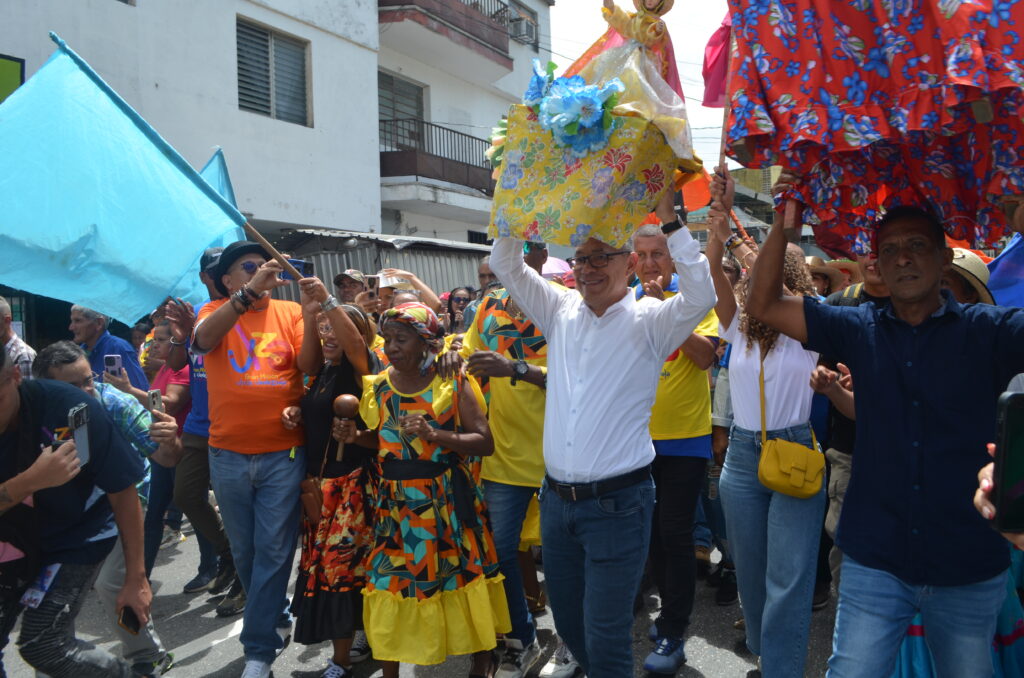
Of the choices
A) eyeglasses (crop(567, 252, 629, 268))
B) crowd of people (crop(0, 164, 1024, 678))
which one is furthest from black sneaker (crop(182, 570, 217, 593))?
eyeglasses (crop(567, 252, 629, 268))

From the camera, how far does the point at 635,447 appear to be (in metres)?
3.37

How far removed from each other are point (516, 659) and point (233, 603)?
222 centimetres

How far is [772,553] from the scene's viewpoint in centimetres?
365

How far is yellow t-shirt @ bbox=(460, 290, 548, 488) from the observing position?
4.44 m

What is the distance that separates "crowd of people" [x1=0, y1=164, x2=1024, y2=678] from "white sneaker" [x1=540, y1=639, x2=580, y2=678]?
16 millimetres

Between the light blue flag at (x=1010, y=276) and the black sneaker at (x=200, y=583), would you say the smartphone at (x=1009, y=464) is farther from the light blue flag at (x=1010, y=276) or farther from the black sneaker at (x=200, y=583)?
the black sneaker at (x=200, y=583)

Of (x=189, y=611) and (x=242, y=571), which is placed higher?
(x=242, y=571)

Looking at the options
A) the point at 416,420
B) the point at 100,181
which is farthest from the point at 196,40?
the point at 416,420

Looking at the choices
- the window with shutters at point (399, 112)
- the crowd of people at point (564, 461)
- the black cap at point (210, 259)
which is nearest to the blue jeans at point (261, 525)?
the crowd of people at point (564, 461)

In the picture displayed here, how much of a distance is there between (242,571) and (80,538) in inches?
47.8

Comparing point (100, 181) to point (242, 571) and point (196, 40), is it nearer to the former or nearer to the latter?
point (242, 571)

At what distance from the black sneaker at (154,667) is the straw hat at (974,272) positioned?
4388 mm

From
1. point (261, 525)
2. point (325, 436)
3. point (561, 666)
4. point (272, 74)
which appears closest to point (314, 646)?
point (261, 525)

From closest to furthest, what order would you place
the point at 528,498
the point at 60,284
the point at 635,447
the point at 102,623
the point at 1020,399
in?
the point at 1020,399 < the point at 635,447 < the point at 60,284 < the point at 528,498 < the point at 102,623
